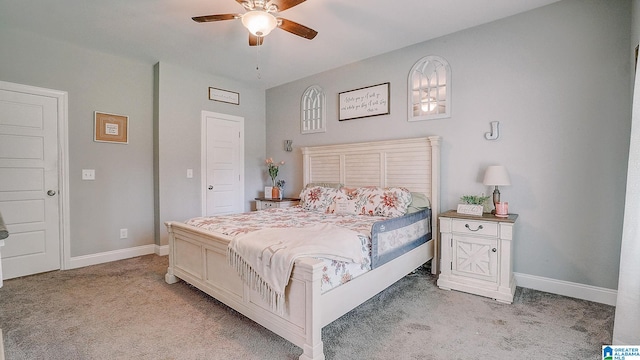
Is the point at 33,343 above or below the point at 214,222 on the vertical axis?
below

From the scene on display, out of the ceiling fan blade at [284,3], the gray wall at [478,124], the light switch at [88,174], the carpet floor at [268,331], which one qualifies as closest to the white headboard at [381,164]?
the gray wall at [478,124]

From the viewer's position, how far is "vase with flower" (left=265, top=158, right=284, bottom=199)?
4801 millimetres

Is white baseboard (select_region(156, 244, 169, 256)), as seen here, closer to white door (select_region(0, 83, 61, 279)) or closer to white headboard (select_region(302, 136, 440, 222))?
white door (select_region(0, 83, 61, 279))

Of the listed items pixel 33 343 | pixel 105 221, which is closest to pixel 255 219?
pixel 33 343

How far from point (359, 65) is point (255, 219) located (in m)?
2.52

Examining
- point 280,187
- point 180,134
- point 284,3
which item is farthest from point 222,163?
point 284,3

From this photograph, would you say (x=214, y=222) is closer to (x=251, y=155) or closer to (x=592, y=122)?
(x=251, y=155)

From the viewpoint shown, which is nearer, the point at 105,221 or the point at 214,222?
the point at 214,222

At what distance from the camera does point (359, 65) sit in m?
4.04

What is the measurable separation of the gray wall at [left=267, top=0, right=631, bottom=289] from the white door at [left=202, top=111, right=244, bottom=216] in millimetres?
2970

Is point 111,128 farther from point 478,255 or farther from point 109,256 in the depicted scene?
point 478,255

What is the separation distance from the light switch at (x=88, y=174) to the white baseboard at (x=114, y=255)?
3.13ft

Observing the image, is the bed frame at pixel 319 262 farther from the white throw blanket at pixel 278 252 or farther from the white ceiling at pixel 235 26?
the white ceiling at pixel 235 26

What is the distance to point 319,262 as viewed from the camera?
1740 millimetres
